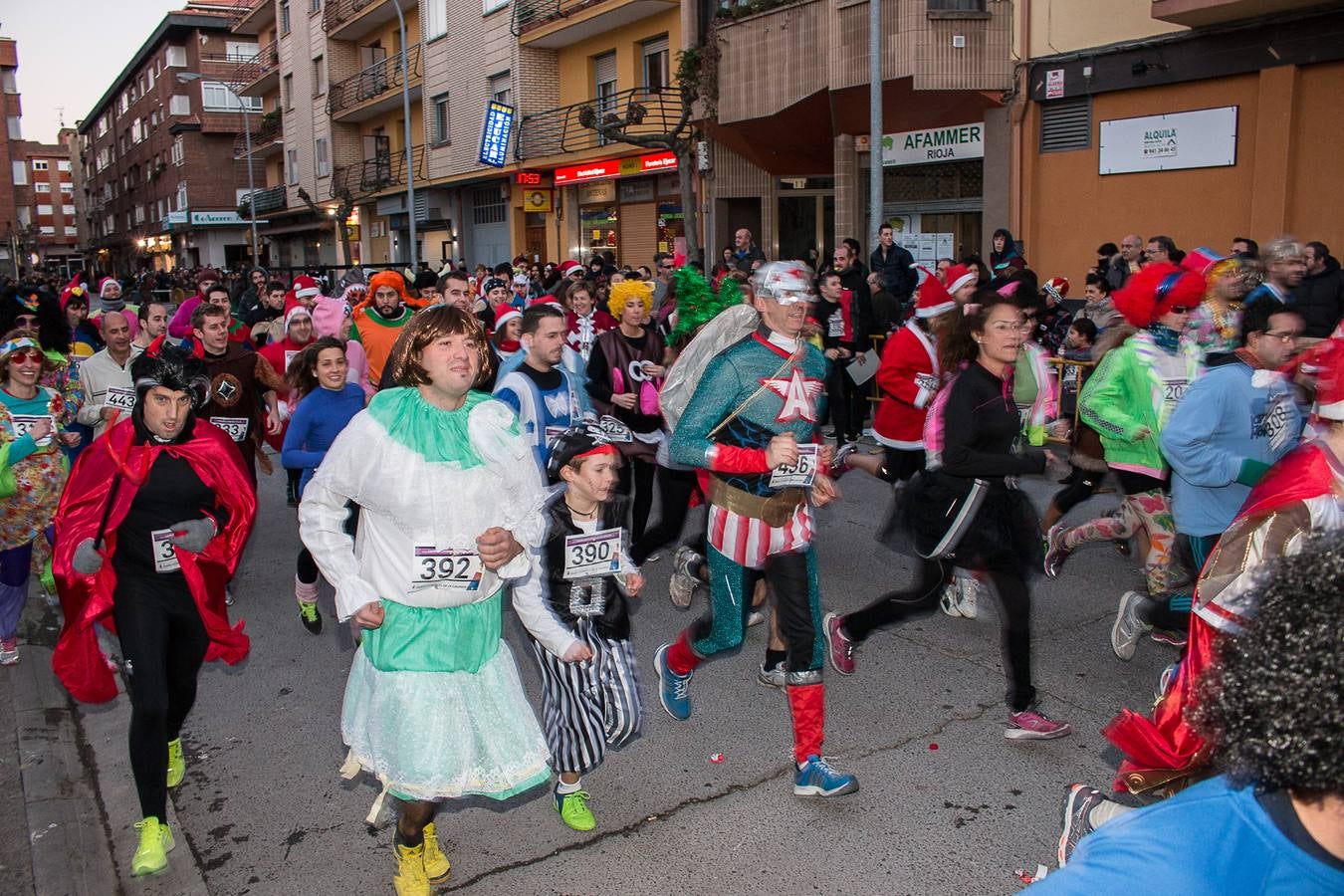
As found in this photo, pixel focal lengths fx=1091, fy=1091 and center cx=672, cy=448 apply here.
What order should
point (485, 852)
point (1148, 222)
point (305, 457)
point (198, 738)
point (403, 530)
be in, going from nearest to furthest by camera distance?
point (403, 530)
point (485, 852)
point (198, 738)
point (305, 457)
point (1148, 222)

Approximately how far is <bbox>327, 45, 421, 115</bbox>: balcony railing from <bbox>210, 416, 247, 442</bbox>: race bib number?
1099 inches

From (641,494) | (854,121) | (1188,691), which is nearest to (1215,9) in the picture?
(854,121)

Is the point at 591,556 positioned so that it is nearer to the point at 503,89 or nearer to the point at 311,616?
the point at 311,616

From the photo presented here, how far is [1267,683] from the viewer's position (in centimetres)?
141

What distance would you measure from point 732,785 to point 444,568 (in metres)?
1.76

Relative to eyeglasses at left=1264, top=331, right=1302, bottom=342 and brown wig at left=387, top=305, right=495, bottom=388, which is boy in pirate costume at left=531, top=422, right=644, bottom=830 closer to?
brown wig at left=387, top=305, right=495, bottom=388

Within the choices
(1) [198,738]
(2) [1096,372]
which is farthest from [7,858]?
(2) [1096,372]

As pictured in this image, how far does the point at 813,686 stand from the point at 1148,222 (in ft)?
40.2

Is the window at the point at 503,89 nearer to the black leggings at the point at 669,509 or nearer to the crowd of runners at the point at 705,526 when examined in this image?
the crowd of runners at the point at 705,526

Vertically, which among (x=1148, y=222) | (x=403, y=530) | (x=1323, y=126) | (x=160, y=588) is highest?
(x=1323, y=126)

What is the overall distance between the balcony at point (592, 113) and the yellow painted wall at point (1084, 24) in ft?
27.1

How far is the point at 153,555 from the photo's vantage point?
4012 millimetres

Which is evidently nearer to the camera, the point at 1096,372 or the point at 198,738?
the point at 198,738

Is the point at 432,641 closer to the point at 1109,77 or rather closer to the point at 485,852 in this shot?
the point at 485,852
